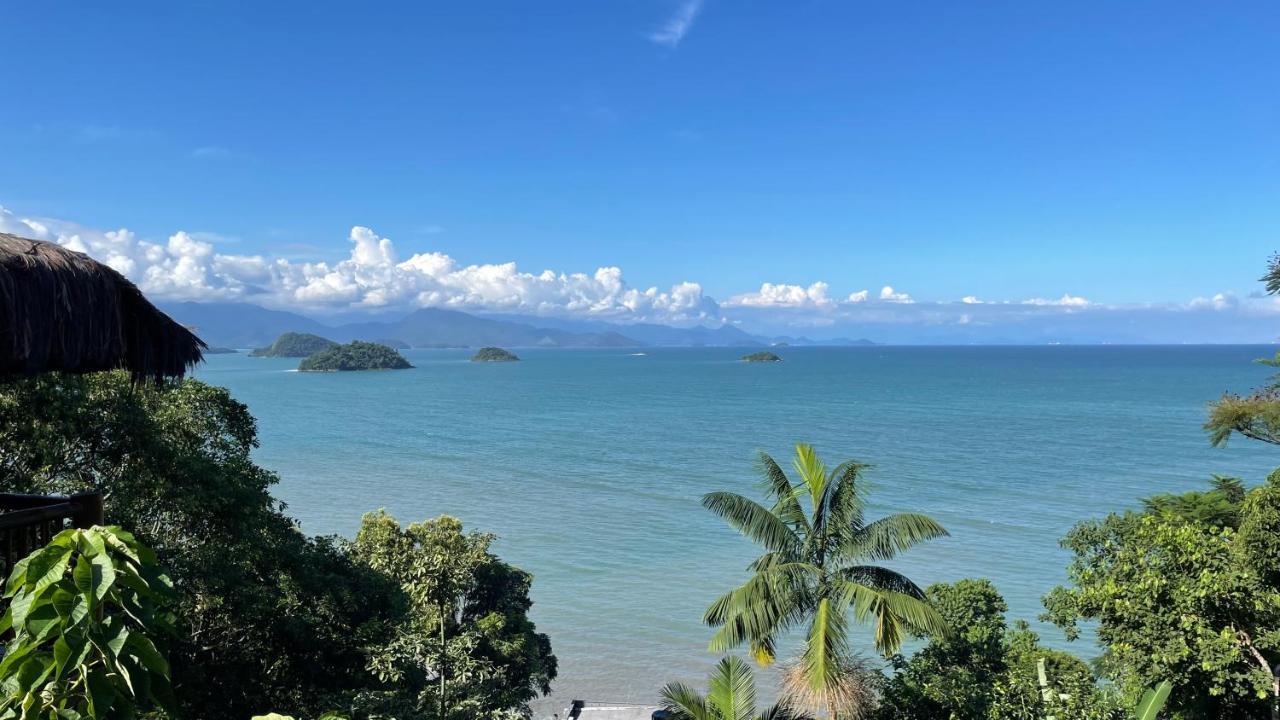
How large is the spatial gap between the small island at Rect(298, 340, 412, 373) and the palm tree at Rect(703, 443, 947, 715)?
158940 millimetres

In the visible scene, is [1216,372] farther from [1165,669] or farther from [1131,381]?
[1165,669]

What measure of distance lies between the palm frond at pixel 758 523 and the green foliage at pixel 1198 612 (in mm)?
3893

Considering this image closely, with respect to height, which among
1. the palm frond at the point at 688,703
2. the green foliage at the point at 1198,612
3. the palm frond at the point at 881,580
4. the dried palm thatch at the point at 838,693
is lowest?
the dried palm thatch at the point at 838,693

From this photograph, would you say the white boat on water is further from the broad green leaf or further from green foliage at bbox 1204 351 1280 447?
the broad green leaf

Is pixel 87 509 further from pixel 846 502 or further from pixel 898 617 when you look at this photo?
pixel 898 617

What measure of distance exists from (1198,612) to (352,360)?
169 m

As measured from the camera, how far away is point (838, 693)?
34.3 feet

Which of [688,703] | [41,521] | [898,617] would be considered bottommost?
[688,703]

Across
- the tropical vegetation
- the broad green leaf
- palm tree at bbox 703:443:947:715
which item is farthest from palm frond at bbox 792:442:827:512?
the broad green leaf

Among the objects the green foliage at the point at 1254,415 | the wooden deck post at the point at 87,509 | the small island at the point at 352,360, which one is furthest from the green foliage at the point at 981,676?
the small island at the point at 352,360

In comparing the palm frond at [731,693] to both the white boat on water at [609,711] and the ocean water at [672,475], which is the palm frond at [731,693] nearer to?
the white boat on water at [609,711]

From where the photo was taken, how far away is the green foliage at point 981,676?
370 inches

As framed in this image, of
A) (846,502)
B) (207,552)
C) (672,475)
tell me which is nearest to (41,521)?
(207,552)

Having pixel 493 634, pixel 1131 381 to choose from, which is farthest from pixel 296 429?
pixel 1131 381
